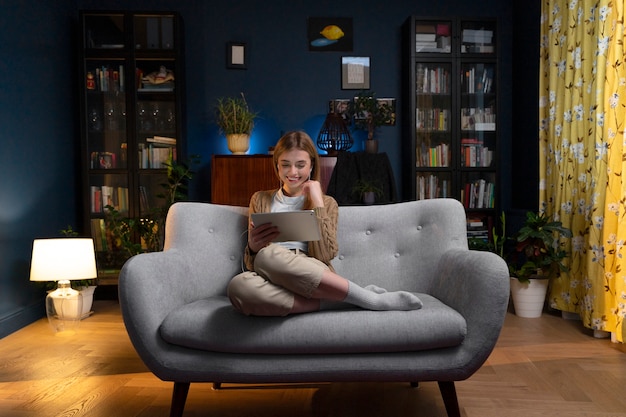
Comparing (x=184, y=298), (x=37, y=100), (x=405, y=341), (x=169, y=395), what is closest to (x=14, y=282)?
(x=37, y=100)

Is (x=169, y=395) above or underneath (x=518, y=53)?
underneath

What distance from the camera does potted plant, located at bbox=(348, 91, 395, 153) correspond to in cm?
439

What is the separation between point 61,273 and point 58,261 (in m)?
0.07

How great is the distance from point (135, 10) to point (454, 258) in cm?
352

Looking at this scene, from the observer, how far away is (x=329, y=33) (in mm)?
4578

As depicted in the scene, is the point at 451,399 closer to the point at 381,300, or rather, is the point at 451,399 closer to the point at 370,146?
the point at 381,300

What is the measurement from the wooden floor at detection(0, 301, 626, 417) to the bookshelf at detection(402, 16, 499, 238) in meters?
1.85

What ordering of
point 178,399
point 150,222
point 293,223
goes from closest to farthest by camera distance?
1. point 178,399
2. point 293,223
3. point 150,222

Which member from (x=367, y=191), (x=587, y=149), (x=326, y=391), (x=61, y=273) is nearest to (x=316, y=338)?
(x=326, y=391)

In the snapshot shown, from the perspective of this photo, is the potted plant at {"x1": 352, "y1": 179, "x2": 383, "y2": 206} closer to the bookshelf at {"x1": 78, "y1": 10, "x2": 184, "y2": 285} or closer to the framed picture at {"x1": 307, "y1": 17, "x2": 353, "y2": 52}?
the framed picture at {"x1": 307, "y1": 17, "x2": 353, "y2": 52}

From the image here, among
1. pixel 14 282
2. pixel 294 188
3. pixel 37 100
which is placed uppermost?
pixel 37 100

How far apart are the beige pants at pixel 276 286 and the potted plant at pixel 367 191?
8.06ft

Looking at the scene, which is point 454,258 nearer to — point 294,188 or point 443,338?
point 443,338

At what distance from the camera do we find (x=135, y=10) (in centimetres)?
423
